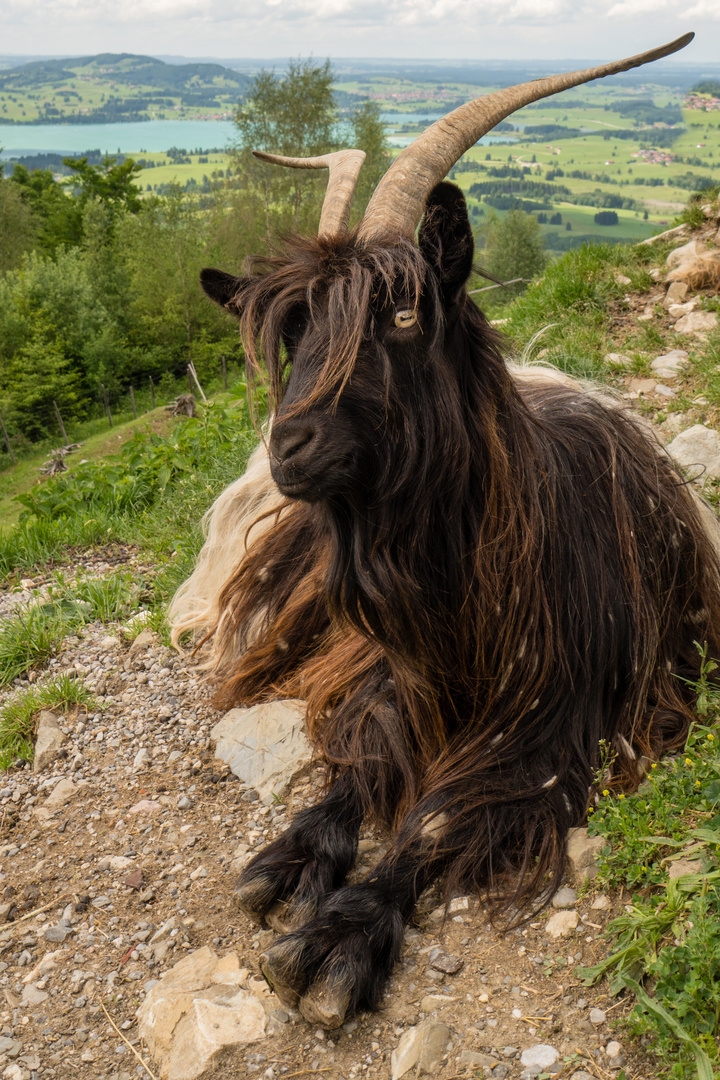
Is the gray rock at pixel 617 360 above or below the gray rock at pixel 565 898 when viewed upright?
above

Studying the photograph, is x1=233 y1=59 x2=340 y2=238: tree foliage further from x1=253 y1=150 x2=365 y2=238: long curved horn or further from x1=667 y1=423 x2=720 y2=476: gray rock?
x1=253 y1=150 x2=365 y2=238: long curved horn

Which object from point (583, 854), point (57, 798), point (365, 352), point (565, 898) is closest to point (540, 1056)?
point (565, 898)

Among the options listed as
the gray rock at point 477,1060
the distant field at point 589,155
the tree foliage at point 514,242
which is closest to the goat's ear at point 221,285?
the gray rock at point 477,1060

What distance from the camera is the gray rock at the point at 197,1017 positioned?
7.34ft

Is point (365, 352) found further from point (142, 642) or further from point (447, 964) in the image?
point (142, 642)

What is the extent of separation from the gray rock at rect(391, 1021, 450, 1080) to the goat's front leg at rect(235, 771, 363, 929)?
50 centimetres

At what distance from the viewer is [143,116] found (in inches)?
6919

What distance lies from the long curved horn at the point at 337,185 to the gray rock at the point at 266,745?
1884mm

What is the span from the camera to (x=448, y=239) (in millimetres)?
2283

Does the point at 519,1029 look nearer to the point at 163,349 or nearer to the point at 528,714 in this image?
the point at 528,714

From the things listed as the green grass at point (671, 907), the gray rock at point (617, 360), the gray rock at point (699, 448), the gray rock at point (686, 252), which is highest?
the gray rock at point (686, 252)

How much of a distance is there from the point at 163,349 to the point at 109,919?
176ft

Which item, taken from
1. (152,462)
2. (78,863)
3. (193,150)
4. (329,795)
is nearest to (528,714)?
(329,795)

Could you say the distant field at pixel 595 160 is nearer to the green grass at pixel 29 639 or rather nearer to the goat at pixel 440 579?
the green grass at pixel 29 639
